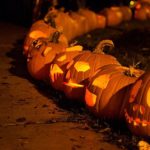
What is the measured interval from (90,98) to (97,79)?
23 centimetres

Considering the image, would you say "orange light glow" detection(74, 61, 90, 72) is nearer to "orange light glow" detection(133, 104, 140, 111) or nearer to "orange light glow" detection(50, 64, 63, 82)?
"orange light glow" detection(50, 64, 63, 82)

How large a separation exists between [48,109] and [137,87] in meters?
1.34

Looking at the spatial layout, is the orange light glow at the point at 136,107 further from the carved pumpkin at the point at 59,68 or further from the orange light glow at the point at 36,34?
the orange light glow at the point at 36,34

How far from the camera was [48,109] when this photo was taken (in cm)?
517

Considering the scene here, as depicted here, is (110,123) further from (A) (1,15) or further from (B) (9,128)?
(A) (1,15)

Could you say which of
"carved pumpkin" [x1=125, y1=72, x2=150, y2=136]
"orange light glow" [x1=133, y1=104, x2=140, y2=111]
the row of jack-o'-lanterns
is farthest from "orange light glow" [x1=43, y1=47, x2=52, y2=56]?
"orange light glow" [x1=133, y1=104, x2=140, y2=111]

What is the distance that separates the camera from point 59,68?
227 inches

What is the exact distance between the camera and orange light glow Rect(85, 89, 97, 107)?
479cm

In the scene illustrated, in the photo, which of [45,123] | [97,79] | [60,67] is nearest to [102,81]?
[97,79]

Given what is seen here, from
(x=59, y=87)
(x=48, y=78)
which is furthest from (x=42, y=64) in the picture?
(x=59, y=87)

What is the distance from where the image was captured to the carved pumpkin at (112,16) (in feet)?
41.7

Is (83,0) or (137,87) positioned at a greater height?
(83,0)

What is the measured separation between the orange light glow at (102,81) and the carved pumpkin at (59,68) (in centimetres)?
95

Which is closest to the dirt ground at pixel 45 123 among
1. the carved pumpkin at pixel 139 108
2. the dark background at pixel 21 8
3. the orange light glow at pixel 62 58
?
the carved pumpkin at pixel 139 108
